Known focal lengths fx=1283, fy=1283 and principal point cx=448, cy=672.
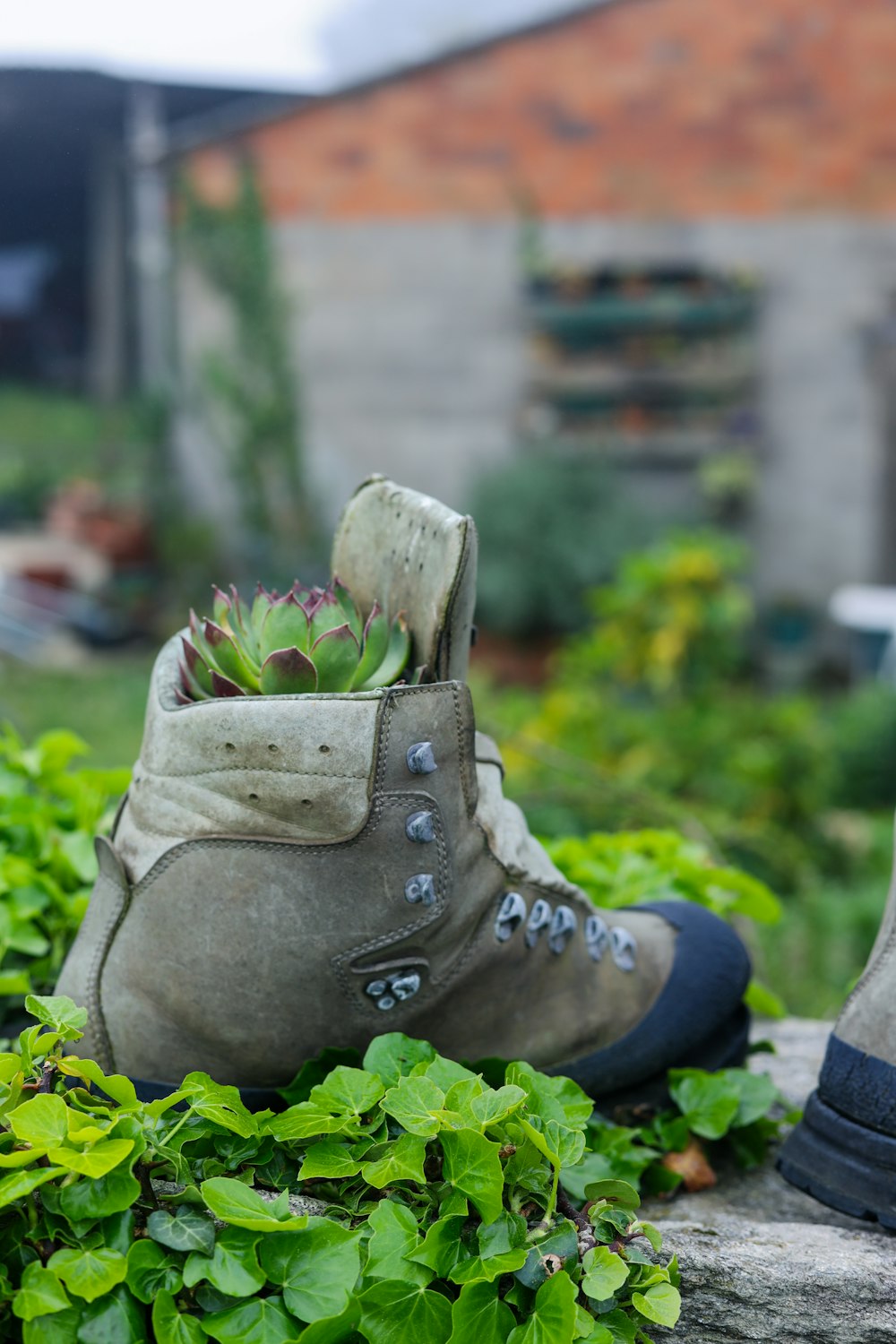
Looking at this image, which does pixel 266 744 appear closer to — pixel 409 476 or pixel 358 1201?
pixel 358 1201

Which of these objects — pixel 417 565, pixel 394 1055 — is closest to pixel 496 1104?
pixel 394 1055

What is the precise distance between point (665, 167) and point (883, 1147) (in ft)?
29.6

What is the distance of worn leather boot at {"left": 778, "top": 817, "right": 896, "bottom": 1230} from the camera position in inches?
54.2

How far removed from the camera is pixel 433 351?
994 cm

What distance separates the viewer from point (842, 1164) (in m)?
1.41

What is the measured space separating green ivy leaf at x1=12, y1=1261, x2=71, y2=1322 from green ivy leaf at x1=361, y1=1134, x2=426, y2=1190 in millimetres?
274

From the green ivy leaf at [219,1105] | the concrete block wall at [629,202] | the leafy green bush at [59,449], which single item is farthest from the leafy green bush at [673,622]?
the leafy green bush at [59,449]

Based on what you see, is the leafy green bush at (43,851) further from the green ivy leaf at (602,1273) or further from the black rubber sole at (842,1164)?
the black rubber sole at (842,1164)

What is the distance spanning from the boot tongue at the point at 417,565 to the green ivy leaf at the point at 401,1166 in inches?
19.9

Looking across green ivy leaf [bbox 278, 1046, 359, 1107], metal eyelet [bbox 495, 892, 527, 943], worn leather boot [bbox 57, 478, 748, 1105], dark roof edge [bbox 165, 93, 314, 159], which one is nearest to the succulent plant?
worn leather boot [bbox 57, 478, 748, 1105]

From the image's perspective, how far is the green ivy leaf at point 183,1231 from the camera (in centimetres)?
107

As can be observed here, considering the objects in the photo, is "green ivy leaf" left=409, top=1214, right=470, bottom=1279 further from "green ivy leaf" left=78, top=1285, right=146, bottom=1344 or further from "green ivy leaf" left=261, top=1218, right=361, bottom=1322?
"green ivy leaf" left=78, top=1285, right=146, bottom=1344

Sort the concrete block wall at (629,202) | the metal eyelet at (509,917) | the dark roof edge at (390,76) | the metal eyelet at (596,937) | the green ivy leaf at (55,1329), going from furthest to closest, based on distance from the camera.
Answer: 1. the dark roof edge at (390,76)
2. the concrete block wall at (629,202)
3. the metal eyelet at (596,937)
4. the metal eyelet at (509,917)
5. the green ivy leaf at (55,1329)

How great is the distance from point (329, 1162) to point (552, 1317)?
0.82 feet
